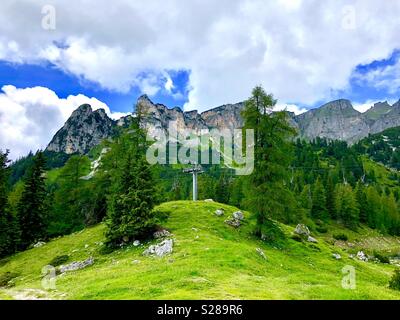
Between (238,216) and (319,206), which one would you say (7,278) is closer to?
(238,216)

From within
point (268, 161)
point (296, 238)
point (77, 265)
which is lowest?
point (77, 265)

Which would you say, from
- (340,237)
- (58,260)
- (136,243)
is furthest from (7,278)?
(340,237)

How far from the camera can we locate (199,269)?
21672 mm

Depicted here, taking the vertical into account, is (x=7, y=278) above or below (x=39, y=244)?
below

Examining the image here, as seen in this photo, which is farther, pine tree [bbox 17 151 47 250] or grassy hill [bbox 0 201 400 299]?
pine tree [bbox 17 151 47 250]

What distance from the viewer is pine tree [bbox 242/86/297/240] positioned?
3638 cm

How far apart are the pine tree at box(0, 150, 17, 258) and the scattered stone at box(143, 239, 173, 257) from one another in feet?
78.4

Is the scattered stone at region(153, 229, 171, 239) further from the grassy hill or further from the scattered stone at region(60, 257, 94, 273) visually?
the scattered stone at region(60, 257, 94, 273)

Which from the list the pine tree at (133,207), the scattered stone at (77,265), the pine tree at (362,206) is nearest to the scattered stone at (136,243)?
the pine tree at (133,207)

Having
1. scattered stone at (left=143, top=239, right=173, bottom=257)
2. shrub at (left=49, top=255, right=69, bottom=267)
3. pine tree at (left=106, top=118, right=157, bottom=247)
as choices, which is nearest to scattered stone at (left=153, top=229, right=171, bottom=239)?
pine tree at (left=106, top=118, right=157, bottom=247)

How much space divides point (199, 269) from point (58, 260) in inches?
786

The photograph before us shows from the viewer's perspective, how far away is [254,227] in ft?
129
